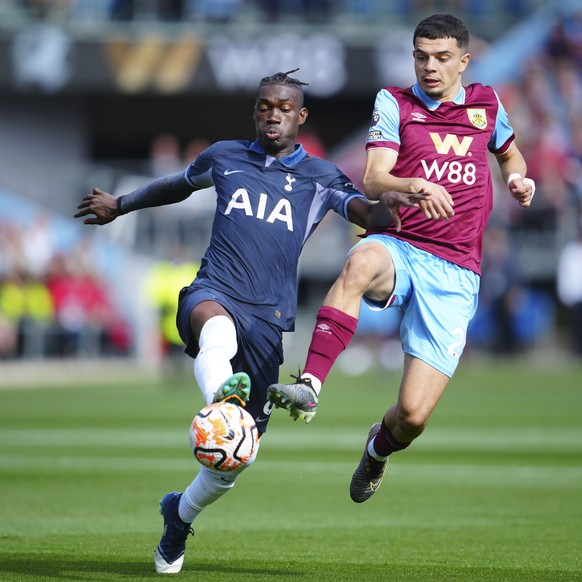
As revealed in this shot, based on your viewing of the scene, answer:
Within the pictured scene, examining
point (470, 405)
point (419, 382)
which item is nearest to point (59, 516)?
point (419, 382)

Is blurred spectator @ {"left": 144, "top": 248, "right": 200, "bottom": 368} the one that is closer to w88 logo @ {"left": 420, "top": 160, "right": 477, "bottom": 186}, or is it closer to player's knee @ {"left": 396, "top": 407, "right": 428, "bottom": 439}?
player's knee @ {"left": 396, "top": 407, "right": 428, "bottom": 439}

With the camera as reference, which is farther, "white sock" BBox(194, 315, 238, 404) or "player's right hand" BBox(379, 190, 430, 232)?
"player's right hand" BBox(379, 190, 430, 232)

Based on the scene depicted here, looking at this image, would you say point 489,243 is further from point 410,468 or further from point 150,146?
point 410,468

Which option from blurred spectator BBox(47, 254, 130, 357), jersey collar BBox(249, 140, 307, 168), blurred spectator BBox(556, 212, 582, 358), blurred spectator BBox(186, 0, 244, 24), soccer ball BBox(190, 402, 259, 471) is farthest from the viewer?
blurred spectator BBox(186, 0, 244, 24)

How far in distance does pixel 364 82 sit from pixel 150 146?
23.8 feet

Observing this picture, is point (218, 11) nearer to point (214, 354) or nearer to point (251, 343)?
point (251, 343)

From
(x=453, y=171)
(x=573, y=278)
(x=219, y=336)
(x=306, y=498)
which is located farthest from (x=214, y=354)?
(x=573, y=278)

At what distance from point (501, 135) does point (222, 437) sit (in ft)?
9.63

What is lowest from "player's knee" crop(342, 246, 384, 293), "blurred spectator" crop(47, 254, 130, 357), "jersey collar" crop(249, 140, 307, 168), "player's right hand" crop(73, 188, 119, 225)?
"blurred spectator" crop(47, 254, 130, 357)

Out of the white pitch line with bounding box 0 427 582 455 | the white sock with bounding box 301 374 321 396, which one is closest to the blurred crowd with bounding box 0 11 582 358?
the white pitch line with bounding box 0 427 582 455

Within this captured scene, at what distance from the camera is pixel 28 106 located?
34312 mm

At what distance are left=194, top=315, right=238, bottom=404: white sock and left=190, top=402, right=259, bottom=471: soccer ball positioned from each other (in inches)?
8.9

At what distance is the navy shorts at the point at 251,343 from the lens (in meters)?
7.23

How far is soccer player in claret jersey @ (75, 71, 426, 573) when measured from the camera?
287 inches
